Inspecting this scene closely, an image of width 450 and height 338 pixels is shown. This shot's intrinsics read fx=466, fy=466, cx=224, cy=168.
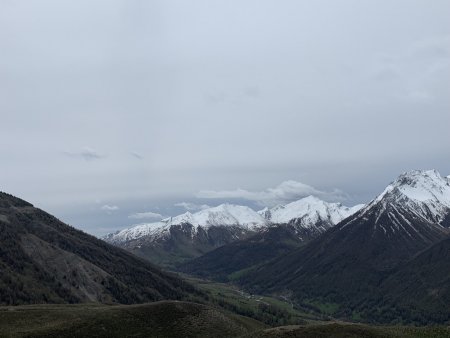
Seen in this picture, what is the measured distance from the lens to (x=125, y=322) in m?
153

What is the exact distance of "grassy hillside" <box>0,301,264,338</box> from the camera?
13988 cm

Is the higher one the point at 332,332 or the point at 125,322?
the point at 332,332

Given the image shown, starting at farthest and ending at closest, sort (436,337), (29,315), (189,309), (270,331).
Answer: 1. (189,309)
2. (29,315)
3. (436,337)
4. (270,331)

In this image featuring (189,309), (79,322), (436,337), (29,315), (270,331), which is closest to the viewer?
(270,331)

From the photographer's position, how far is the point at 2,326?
142m

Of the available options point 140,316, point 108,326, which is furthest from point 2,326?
point 140,316

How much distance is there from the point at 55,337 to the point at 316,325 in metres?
74.1

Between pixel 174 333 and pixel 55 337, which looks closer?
pixel 55 337

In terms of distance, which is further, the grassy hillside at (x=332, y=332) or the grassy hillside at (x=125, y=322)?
the grassy hillside at (x=125, y=322)

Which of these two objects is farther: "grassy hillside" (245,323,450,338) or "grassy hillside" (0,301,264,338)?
"grassy hillside" (0,301,264,338)

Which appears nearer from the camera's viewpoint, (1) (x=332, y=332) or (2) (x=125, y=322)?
(1) (x=332, y=332)

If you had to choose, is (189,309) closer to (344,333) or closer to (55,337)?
(55,337)

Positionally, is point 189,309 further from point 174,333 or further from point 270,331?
point 270,331

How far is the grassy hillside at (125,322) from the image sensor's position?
140 meters
